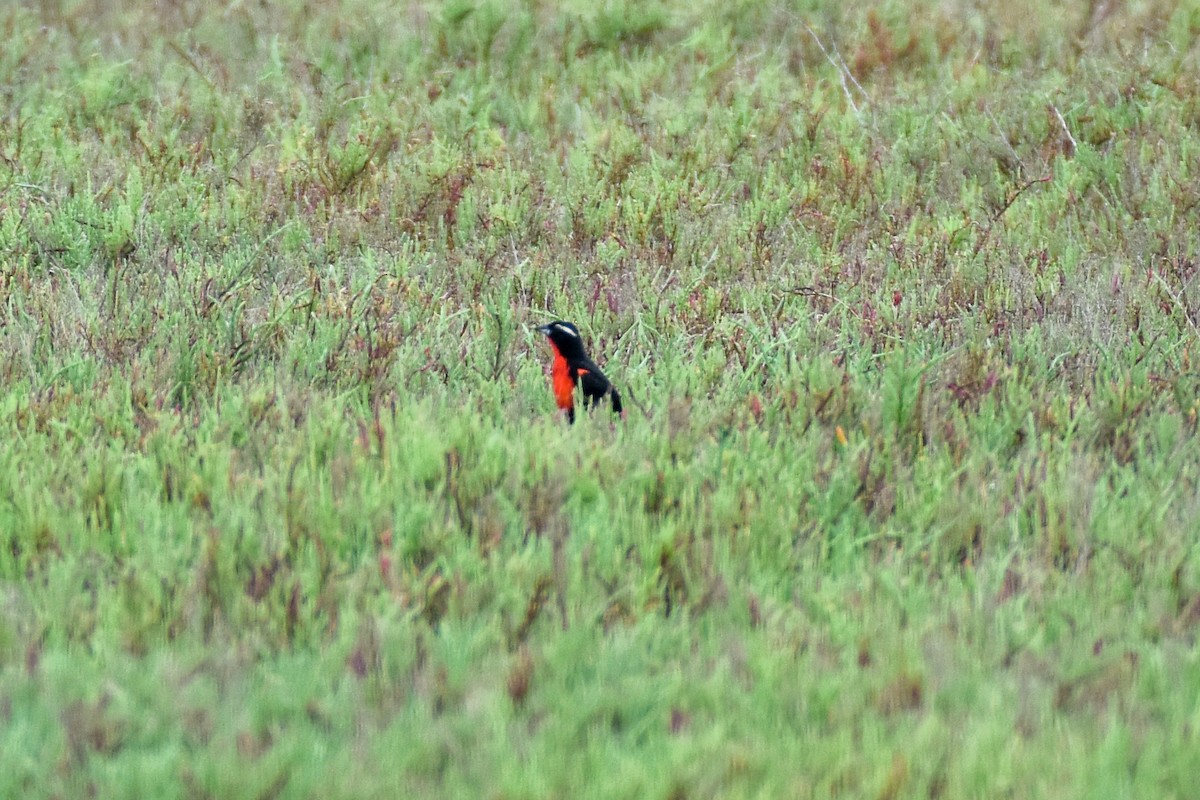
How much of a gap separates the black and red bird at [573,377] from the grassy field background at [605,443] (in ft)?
0.40

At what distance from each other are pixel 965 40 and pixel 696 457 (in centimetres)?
779

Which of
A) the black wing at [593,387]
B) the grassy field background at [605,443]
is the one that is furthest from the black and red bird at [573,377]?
the grassy field background at [605,443]

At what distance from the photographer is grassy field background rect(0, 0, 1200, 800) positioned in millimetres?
2709

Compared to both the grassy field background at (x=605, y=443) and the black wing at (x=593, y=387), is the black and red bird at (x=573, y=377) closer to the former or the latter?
the black wing at (x=593, y=387)

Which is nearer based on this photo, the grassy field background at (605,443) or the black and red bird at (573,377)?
the grassy field background at (605,443)

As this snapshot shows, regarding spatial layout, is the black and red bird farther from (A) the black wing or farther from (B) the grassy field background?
(B) the grassy field background

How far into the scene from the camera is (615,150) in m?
8.53

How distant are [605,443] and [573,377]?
25.1 inches

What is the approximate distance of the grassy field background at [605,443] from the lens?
2.71m

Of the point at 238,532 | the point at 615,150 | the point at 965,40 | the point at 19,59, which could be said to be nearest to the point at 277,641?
the point at 238,532

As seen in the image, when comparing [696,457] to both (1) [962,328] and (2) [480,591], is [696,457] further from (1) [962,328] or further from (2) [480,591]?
(1) [962,328]

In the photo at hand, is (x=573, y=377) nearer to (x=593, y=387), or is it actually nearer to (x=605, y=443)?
(x=593, y=387)

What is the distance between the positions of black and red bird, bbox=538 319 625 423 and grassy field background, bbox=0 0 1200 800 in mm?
121

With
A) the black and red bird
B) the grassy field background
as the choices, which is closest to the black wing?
the black and red bird
